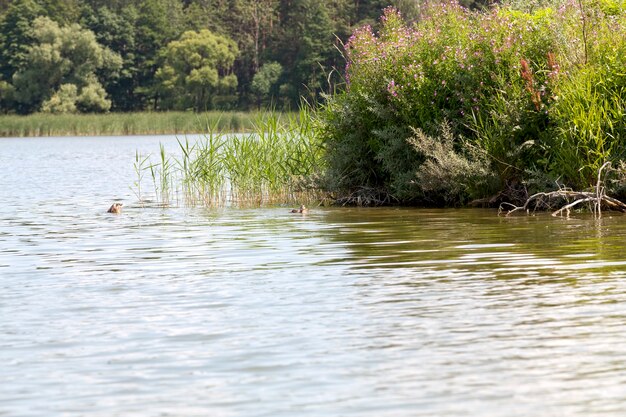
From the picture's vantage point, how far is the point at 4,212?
20766mm

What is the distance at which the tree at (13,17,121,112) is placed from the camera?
82.6 m

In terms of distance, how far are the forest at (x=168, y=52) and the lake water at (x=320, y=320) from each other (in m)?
64.5

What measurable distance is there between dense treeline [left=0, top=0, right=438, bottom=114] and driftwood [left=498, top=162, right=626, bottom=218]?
61.1m

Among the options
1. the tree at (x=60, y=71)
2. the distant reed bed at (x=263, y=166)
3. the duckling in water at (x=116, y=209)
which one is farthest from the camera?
the tree at (x=60, y=71)

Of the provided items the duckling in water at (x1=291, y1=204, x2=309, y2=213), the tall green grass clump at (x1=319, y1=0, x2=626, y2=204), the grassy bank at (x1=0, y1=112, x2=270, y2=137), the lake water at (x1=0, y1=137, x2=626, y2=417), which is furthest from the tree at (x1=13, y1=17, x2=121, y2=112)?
the lake water at (x1=0, y1=137, x2=626, y2=417)

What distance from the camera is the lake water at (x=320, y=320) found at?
6262mm

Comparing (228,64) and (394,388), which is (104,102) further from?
(394,388)

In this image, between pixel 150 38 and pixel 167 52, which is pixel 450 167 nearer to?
pixel 167 52

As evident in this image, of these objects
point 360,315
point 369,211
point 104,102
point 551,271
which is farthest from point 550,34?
point 104,102

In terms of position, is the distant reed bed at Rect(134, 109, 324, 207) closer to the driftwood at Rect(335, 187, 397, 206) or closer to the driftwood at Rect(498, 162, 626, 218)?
the driftwood at Rect(335, 187, 397, 206)

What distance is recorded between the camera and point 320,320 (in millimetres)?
8414

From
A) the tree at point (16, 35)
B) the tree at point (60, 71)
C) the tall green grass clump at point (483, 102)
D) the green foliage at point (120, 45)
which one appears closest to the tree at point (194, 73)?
the green foliage at point (120, 45)

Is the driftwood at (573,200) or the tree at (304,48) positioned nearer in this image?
the driftwood at (573,200)

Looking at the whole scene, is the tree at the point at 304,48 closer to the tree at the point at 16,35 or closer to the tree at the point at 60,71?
the tree at the point at 60,71
